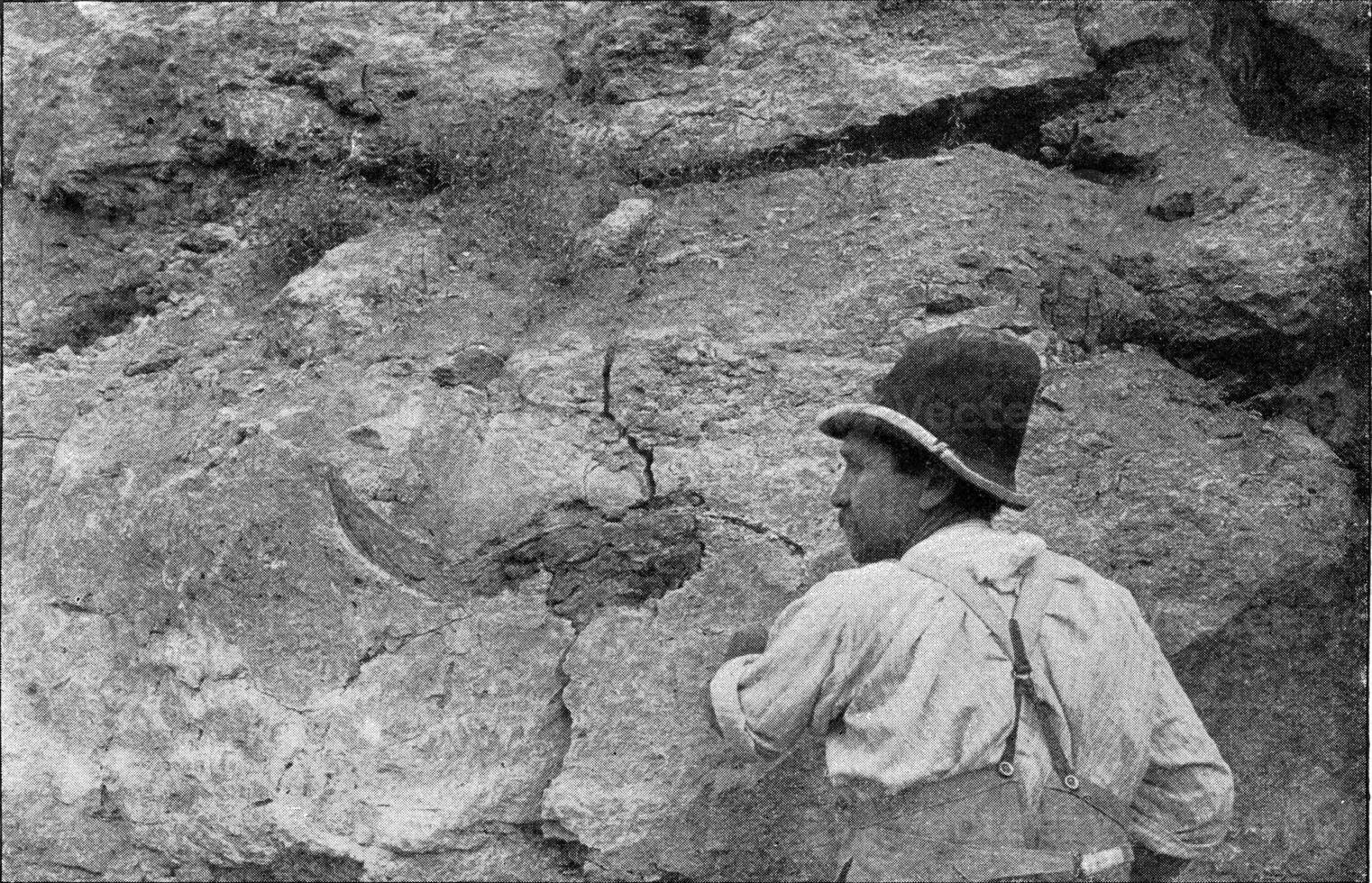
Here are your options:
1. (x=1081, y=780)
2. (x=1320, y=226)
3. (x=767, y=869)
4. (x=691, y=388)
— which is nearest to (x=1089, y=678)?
(x=1081, y=780)

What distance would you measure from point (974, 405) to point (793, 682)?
0.76 meters

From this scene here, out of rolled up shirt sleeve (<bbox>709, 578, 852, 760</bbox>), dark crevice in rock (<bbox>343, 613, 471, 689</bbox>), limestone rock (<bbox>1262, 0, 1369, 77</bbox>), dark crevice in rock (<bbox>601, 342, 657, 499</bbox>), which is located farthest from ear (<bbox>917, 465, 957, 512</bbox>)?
limestone rock (<bbox>1262, 0, 1369, 77</bbox>)

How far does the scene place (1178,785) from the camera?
376cm

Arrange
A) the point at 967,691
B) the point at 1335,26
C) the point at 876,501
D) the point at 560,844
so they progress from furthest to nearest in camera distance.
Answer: the point at 1335,26
the point at 560,844
the point at 876,501
the point at 967,691

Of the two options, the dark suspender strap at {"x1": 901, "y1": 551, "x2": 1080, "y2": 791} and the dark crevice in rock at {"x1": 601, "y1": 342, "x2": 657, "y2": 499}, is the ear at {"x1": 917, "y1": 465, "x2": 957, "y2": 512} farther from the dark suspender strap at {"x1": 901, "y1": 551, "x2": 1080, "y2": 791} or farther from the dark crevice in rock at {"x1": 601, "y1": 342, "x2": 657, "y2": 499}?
the dark crevice in rock at {"x1": 601, "y1": 342, "x2": 657, "y2": 499}

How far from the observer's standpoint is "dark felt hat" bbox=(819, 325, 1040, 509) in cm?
378

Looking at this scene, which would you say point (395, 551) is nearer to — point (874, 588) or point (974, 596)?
point (874, 588)

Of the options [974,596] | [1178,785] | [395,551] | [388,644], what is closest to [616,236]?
[395,551]

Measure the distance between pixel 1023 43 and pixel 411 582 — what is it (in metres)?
2.78

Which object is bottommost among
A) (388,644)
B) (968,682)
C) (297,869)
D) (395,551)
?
(297,869)

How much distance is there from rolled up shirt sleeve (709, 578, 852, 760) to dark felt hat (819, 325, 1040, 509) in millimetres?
411

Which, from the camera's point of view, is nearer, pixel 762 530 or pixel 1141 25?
pixel 762 530

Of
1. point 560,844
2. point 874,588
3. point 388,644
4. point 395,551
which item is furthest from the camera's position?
point 395,551

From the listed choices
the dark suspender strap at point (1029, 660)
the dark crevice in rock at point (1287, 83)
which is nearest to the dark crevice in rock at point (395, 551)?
the dark suspender strap at point (1029, 660)
